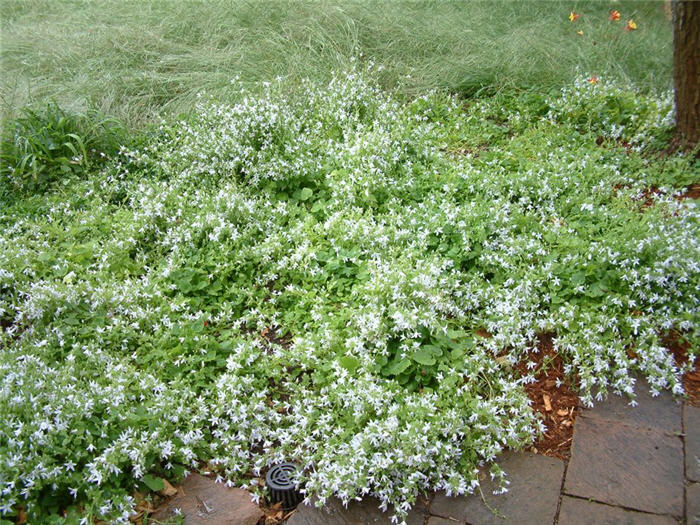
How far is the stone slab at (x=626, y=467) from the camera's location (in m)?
2.42

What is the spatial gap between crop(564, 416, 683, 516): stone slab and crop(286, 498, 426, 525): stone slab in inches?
25.9

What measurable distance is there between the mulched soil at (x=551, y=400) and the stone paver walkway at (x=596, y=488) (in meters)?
0.06

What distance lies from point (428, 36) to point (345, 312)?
4087 mm

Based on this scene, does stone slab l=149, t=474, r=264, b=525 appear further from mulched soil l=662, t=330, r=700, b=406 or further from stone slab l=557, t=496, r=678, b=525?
mulched soil l=662, t=330, r=700, b=406

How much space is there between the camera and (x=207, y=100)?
5.22m

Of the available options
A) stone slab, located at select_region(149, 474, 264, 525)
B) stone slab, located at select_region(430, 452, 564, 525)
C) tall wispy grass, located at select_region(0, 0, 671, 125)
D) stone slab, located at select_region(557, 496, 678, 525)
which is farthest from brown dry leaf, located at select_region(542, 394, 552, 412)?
tall wispy grass, located at select_region(0, 0, 671, 125)

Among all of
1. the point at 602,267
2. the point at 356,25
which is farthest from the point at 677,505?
the point at 356,25

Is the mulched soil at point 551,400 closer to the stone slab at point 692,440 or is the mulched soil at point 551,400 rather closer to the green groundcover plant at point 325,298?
the green groundcover plant at point 325,298

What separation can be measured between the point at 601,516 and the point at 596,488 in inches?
5.2

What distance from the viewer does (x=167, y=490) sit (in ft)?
8.44

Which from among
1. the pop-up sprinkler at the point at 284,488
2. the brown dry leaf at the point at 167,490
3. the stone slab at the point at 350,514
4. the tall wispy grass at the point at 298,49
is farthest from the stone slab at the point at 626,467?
the tall wispy grass at the point at 298,49

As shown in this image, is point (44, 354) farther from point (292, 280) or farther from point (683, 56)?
point (683, 56)

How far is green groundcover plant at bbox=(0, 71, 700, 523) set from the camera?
253 centimetres

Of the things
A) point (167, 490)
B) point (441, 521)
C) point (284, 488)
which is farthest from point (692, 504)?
point (167, 490)
